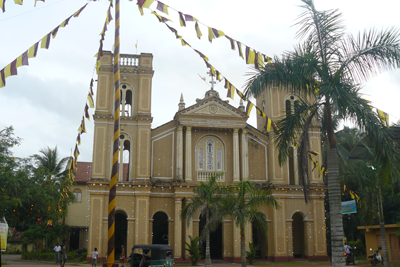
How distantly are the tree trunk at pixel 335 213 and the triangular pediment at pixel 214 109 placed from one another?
16825mm

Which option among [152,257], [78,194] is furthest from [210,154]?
[78,194]

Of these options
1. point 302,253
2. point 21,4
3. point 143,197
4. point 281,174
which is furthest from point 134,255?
point 302,253

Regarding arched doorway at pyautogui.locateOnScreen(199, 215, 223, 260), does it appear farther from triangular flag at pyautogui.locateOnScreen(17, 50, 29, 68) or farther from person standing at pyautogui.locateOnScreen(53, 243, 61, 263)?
triangular flag at pyautogui.locateOnScreen(17, 50, 29, 68)

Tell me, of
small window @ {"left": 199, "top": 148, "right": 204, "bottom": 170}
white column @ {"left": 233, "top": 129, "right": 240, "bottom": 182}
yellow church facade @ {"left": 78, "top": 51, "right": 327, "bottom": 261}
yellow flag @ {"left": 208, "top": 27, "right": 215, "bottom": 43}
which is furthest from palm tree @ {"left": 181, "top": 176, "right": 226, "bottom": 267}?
yellow flag @ {"left": 208, "top": 27, "right": 215, "bottom": 43}

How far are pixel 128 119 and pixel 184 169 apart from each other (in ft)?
17.1

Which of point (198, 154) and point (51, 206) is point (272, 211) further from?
point (51, 206)

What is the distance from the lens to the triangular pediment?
97.2 feet

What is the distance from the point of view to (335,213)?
1251 centimetres

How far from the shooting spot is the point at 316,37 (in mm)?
14188

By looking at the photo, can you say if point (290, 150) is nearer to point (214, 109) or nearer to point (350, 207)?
point (214, 109)

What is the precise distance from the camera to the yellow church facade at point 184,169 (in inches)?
1091

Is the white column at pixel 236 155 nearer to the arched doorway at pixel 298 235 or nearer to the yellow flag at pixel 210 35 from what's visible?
the arched doorway at pixel 298 235

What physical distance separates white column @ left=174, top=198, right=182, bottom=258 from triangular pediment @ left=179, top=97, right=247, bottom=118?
20.7ft

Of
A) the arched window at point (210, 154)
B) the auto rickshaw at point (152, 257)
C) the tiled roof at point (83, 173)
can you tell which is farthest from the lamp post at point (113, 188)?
the tiled roof at point (83, 173)
